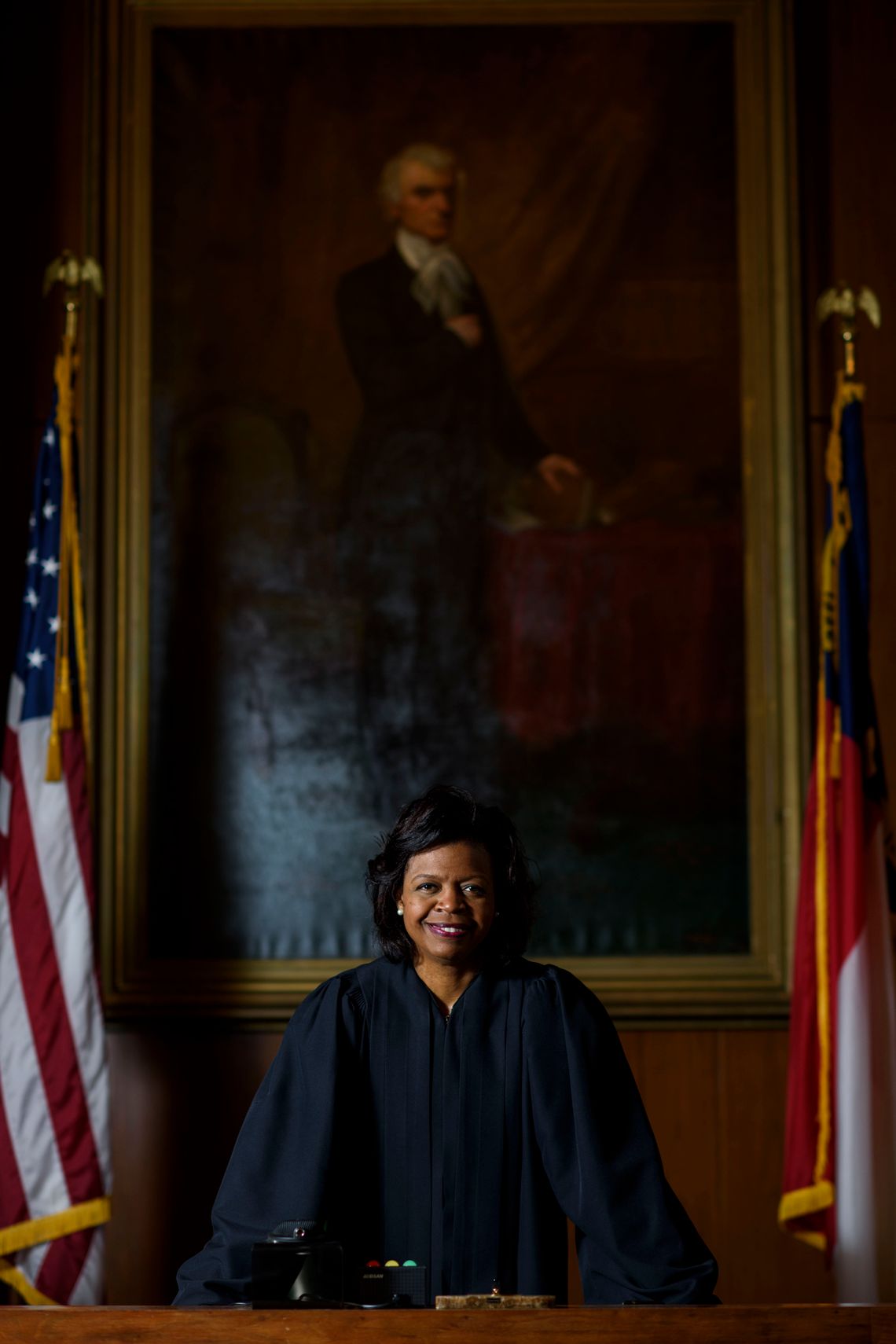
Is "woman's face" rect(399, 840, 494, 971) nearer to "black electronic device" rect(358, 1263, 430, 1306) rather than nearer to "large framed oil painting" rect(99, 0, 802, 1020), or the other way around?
"black electronic device" rect(358, 1263, 430, 1306)

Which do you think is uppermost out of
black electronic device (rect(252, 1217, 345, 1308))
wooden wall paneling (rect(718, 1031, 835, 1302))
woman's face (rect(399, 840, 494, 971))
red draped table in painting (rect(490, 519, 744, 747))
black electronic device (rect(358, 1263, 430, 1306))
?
red draped table in painting (rect(490, 519, 744, 747))

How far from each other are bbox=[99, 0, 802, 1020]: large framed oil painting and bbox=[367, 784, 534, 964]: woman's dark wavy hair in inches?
72.1

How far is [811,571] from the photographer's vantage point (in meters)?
5.58

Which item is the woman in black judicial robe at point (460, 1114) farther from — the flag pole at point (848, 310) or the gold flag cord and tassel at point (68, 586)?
the flag pole at point (848, 310)

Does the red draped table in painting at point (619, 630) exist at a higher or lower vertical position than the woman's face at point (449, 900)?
higher

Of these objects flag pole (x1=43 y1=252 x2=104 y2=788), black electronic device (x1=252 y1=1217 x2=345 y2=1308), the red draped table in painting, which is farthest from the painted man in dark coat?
black electronic device (x1=252 y1=1217 x2=345 y2=1308)

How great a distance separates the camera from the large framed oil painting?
5.50m

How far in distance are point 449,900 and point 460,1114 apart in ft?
1.48

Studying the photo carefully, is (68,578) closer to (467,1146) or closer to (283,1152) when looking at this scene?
(283,1152)

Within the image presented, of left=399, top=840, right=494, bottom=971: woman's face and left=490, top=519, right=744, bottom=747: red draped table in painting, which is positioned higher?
left=490, top=519, right=744, bottom=747: red draped table in painting

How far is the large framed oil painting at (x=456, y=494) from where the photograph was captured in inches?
216

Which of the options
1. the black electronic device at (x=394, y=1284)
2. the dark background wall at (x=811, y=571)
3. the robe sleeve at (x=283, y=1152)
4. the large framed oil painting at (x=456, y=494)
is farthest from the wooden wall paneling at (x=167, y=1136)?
the black electronic device at (x=394, y=1284)

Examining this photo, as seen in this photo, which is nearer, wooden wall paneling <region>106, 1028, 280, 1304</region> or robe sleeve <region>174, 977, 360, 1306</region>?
robe sleeve <region>174, 977, 360, 1306</region>

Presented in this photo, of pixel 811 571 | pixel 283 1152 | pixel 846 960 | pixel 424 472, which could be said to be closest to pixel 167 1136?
pixel 283 1152
